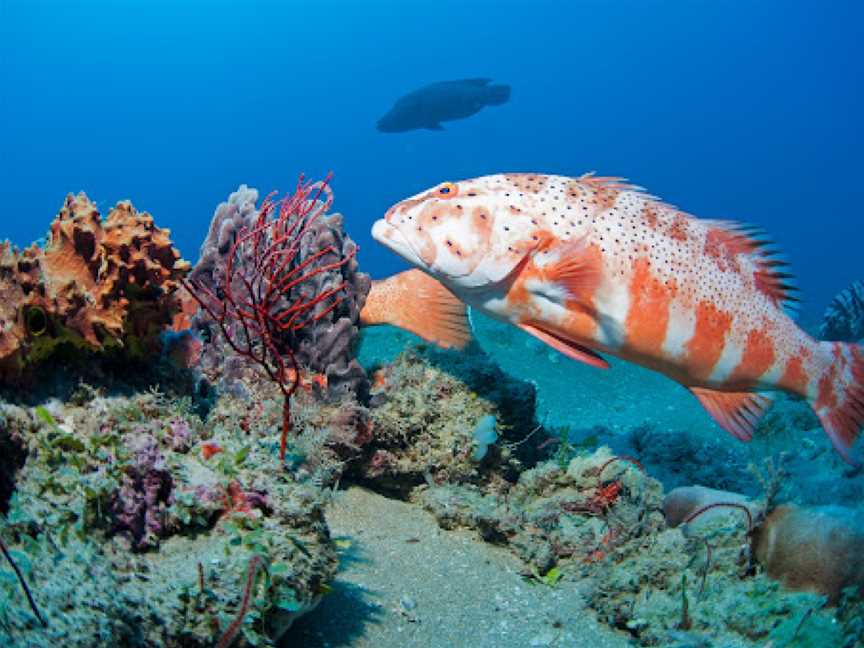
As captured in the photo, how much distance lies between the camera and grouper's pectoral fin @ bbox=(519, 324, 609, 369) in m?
3.74

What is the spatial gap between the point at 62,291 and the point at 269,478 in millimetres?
1514

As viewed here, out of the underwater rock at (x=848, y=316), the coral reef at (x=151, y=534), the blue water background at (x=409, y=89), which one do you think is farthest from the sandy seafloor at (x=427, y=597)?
the blue water background at (x=409, y=89)

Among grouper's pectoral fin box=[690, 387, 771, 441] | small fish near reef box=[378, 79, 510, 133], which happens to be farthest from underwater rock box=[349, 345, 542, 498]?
small fish near reef box=[378, 79, 510, 133]

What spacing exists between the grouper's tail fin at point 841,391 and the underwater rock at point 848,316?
309 inches

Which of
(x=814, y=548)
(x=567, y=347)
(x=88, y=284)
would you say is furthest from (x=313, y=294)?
(x=814, y=548)

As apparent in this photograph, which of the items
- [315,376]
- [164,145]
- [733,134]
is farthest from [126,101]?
[315,376]

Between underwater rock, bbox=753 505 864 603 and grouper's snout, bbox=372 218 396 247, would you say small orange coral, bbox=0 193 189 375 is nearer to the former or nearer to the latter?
grouper's snout, bbox=372 218 396 247

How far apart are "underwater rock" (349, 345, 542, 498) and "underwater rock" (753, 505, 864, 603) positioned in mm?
1808

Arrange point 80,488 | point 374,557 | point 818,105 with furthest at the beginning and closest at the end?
point 818,105
point 374,557
point 80,488

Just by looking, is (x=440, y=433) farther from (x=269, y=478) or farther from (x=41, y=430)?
(x=41, y=430)

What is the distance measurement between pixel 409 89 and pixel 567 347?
125523 millimetres

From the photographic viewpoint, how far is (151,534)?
2.20 metres

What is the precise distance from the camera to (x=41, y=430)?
8.23ft

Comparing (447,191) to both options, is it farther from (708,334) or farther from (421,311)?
(708,334)
